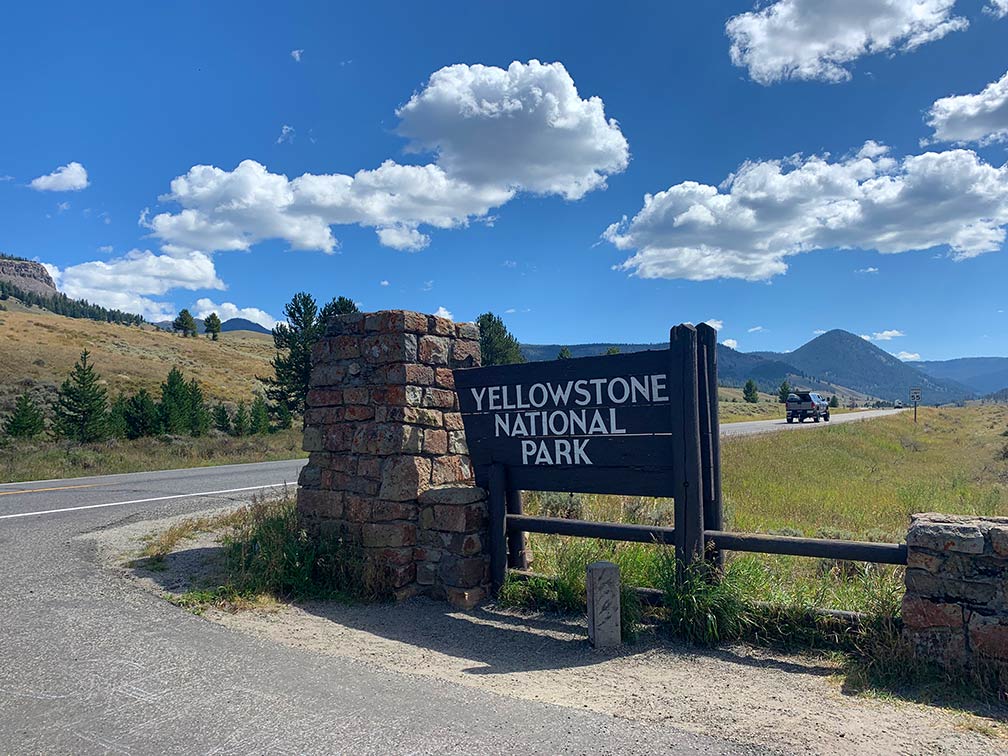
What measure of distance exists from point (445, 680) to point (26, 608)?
3.70 m

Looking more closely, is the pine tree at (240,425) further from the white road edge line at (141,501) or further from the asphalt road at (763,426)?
the asphalt road at (763,426)

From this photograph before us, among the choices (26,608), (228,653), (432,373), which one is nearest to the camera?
(228,653)

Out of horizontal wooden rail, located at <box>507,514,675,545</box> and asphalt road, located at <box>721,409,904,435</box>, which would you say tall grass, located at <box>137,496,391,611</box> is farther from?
asphalt road, located at <box>721,409,904,435</box>

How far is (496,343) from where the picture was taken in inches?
1781

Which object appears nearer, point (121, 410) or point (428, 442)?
point (428, 442)

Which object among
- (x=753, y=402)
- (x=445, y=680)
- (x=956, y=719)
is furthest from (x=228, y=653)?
(x=753, y=402)

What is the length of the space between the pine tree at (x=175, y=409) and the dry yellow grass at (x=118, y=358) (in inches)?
577

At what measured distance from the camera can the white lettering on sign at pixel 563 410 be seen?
5.55 meters

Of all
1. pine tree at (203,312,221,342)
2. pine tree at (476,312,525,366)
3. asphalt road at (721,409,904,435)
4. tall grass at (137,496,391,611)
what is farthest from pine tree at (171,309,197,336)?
tall grass at (137,496,391,611)

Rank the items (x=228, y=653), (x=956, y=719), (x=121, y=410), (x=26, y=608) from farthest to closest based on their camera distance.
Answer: (x=121, y=410) → (x=26, y=608) → (x=228, y=653) → (x=956, y=719)

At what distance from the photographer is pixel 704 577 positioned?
200 inches

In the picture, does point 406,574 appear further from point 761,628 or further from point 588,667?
point 761,628

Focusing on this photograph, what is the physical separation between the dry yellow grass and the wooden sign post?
139 feet

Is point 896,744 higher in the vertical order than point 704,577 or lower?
lower
